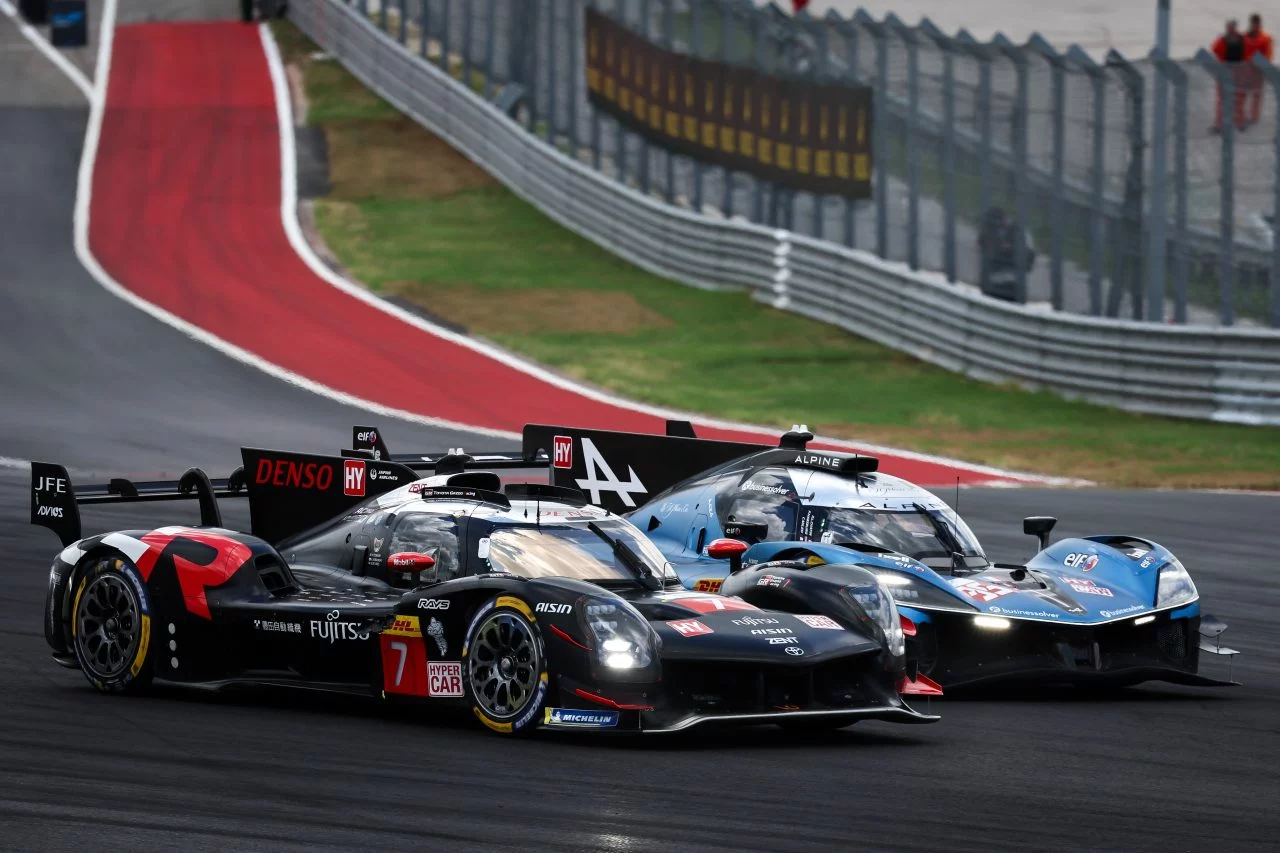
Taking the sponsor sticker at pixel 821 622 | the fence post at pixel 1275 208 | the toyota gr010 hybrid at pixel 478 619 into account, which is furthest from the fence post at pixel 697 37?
the sponsor sticker at pixel 821 622

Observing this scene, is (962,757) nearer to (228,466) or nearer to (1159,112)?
(228,466)

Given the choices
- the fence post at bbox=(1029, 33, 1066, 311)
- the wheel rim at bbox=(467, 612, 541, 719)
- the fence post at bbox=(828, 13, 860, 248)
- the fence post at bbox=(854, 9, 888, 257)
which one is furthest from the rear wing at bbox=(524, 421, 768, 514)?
the fence post at bbox=(828, 13, 860, 248)

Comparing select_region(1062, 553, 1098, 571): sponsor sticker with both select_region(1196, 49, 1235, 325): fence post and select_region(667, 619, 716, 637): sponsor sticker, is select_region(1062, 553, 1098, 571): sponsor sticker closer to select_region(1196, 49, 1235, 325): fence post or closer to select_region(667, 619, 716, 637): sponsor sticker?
select_region(667, 619, 716, 637): sponsor sticker

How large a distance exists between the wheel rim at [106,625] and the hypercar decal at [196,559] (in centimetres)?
18

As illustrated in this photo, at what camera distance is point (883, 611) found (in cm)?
995

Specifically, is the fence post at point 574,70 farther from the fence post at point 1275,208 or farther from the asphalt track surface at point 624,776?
the asphalt track surface at point 624,776

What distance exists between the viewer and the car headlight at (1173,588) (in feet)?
37.8

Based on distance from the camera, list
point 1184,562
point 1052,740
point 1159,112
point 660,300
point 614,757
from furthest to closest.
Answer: point 660,300 < point 1159,112 < point 1184,562 < point 1052,740 < point 614,757

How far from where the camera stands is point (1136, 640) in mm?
11297

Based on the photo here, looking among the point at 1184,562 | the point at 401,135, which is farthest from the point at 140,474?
the point at 401,135

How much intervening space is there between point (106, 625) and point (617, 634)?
278cm

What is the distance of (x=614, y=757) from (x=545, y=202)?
27.8 m

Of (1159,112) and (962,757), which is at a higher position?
(1159,112)

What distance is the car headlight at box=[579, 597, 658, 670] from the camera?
8.96 metres
